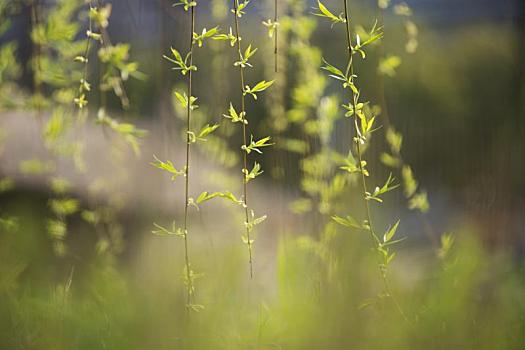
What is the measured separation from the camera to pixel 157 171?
5.61ft

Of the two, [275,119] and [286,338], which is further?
[275,119]

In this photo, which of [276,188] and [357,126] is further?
[276,188]

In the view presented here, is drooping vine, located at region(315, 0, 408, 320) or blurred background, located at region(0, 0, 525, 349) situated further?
blurred background, located at region(0, 0, 525, 349)

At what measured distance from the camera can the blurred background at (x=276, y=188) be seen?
979mm

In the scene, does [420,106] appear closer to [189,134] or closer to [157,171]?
[157,171]

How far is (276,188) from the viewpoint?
1341 millimetres

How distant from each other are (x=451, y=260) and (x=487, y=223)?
8.2 inches

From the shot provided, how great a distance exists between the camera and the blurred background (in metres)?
0.98

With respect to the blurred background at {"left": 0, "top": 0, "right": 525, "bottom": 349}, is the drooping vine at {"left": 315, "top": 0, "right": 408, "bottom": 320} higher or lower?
higher

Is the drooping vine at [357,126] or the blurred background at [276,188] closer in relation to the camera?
the drooping vine at [357,126]

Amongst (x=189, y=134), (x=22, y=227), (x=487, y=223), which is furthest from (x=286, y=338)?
(x=22, y=227)

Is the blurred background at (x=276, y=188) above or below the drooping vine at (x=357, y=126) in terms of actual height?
below

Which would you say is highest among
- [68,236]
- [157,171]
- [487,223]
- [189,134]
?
[189,134]

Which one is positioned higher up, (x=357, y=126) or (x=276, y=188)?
(x=357, y=126)
